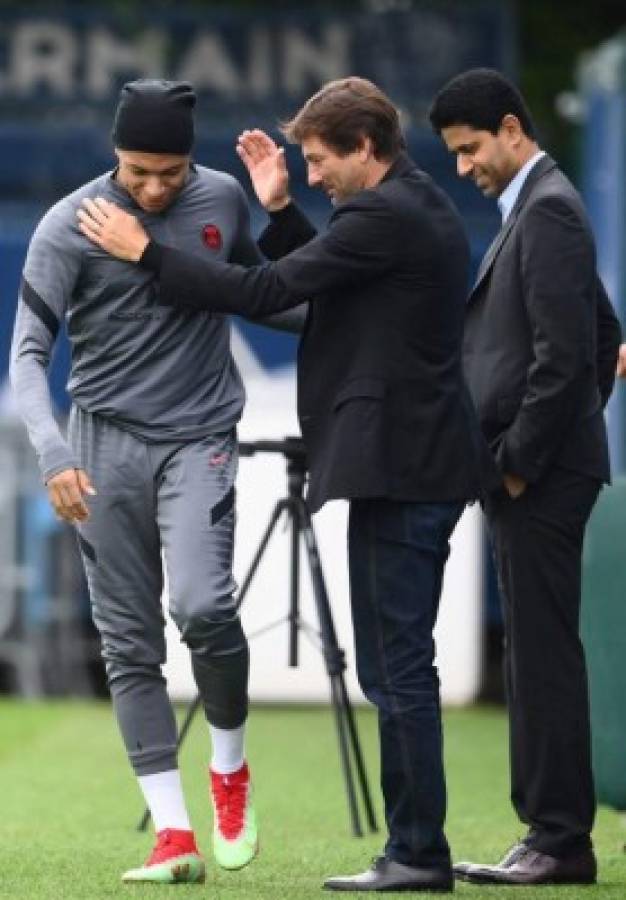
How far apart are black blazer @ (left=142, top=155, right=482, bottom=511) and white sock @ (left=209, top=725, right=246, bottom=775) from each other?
A: 71cm

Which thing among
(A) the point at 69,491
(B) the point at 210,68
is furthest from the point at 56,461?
(B) the point at 210,68

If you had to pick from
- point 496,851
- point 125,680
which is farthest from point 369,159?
point 496,851

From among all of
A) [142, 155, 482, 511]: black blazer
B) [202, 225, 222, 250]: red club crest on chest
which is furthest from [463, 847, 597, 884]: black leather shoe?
[202, 225, 222, 250]: red club crest on chest

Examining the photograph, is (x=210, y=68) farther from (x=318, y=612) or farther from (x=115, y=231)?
(x=115, y=231)

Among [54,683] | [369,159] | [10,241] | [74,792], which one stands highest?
[369,159]

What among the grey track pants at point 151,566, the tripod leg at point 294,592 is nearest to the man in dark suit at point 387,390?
the grey track pants at point 151,566

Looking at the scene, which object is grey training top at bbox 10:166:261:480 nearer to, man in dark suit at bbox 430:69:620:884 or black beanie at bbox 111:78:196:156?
black beanie at bbox 111:78:196:156

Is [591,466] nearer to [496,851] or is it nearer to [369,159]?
[369,159]

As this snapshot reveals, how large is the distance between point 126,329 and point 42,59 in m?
17.6

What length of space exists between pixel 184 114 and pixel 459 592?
6.82 meters

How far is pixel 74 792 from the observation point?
10375mm

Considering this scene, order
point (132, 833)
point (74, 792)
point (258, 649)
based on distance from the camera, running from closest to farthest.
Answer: point (132, 833) < point (74, 792) < point (258, 649)

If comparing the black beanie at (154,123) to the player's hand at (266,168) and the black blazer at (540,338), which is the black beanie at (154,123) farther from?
the black blazer at (540,338)

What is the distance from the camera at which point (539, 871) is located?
7.29 m
